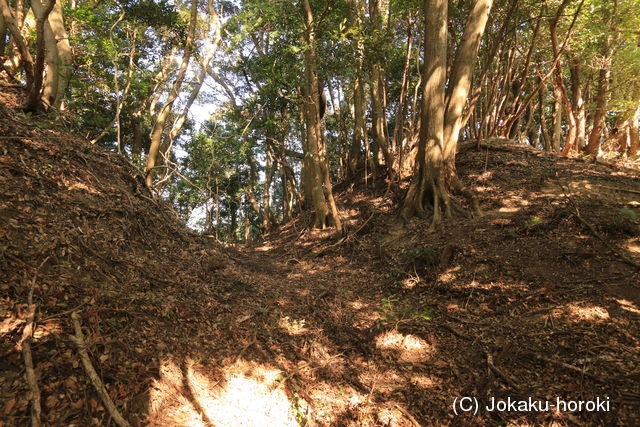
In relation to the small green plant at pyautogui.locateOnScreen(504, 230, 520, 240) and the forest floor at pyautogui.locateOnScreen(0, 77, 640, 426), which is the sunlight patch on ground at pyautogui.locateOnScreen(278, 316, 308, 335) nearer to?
the forest floor at pyautogui.locateOnScreen(0, 77, 640, 426)

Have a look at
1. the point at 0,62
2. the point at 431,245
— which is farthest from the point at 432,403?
the point at 0,62

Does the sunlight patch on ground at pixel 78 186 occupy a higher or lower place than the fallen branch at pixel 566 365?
higher

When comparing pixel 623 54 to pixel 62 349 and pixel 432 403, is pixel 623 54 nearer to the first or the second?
pixel 432 403

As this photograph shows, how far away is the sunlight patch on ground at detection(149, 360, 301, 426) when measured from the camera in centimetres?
291

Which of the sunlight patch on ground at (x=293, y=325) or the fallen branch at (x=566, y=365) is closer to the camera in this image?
the fallen branch at (x=566, y=365)

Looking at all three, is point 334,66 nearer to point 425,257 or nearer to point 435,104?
point 435,104

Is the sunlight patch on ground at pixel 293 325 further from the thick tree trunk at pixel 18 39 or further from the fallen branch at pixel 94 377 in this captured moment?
the thick tree trunk at pixel 18 39

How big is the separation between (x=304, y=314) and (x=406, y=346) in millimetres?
1848

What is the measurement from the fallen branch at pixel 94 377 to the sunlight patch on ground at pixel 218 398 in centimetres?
36

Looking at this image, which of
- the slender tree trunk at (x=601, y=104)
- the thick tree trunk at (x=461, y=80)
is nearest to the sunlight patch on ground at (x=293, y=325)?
the thick tree trunk at (x=461, y=80)

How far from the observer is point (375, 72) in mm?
11109

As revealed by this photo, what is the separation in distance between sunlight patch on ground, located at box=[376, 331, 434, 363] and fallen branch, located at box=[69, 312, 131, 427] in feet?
11.1

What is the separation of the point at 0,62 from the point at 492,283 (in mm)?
13340

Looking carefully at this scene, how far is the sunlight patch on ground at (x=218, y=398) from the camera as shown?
9.55 feet
